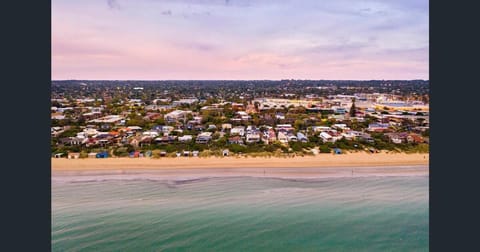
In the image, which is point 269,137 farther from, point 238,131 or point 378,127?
point 378,127

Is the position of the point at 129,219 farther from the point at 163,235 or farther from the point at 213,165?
the point at 213,165

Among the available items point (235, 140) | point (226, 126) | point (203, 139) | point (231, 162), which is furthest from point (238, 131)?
point (231, 162)

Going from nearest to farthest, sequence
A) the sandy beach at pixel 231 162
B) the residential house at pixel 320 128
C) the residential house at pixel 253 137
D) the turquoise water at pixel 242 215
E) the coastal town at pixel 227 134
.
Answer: the turquoise water at pixel 242 215
the sandy beach at pixel 231 162
the coastal town at pixel 227 134
the residential house at pixel 253 137
the residential house at pixel 320 128

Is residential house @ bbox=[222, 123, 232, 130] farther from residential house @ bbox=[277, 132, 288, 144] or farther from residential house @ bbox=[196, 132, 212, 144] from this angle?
residential house @ bbox=[277, 132, 288, 144]

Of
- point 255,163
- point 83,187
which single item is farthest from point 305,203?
point 83,187

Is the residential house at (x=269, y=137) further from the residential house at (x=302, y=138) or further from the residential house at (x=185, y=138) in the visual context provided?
the residential house at (x=185, y=138)

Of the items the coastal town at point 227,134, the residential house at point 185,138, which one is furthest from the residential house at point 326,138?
the residential house at point 185,138
